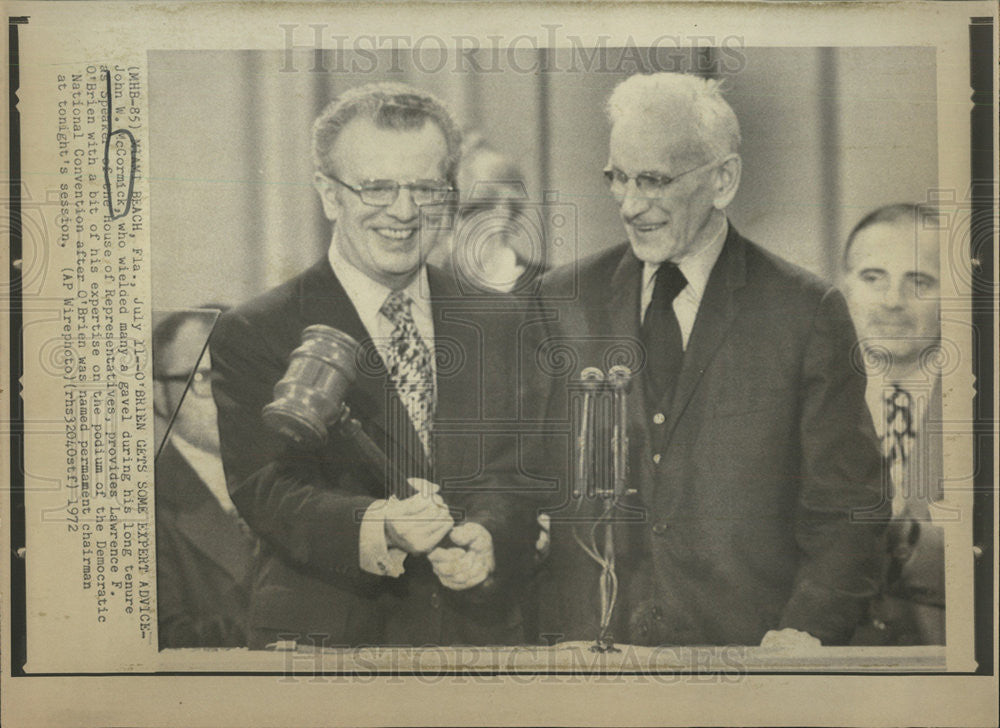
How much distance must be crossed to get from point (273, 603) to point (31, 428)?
Result: 0.80 m

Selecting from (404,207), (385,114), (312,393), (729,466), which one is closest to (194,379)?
(312,393)

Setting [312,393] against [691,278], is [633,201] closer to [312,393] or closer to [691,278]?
[691,278]

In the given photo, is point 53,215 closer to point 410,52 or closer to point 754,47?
point 410,52

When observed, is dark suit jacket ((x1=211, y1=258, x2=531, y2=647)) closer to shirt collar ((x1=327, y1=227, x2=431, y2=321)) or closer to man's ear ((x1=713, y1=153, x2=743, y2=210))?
shirt collar ((x1=327, y1=227, x2=431, y2=321))

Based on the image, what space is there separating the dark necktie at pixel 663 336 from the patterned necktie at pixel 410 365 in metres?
0.58

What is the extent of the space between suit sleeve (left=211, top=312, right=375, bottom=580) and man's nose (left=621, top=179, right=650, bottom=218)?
982 millimetres

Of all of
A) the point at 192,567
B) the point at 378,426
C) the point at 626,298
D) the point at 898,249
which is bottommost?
the point at 192,567

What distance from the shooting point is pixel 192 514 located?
8.13ft

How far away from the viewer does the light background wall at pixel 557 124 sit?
2465 millimetres

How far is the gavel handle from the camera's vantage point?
2439mm

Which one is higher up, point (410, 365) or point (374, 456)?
point (410, 365)

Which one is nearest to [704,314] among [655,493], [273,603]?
[655,493]

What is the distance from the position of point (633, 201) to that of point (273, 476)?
1189mm

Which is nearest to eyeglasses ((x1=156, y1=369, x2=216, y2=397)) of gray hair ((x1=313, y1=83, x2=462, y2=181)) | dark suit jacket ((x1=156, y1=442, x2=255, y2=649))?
dark suit jacket ((x1=156, y1=442, x2=255, y2=649))
